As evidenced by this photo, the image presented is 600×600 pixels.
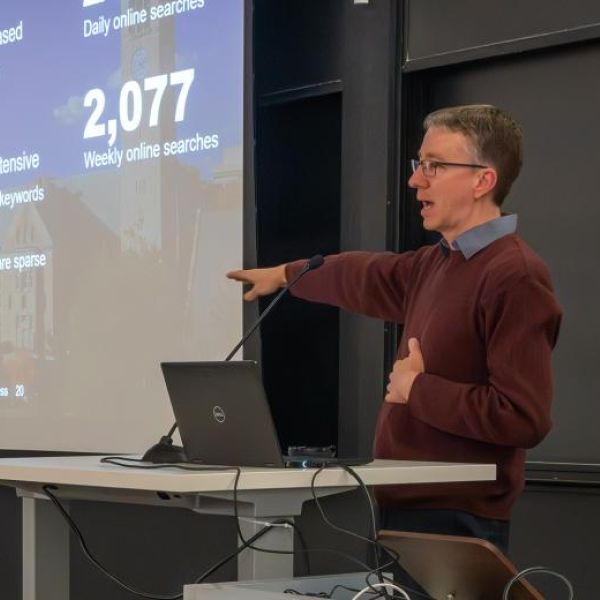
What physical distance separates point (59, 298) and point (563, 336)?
1.80 m

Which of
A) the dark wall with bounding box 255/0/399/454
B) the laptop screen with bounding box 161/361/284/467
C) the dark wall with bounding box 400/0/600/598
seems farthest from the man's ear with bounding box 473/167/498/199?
the dark wall with bounding box 255/0/399/454

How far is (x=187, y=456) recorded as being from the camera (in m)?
2.14

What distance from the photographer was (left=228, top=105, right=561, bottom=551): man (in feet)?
7.14

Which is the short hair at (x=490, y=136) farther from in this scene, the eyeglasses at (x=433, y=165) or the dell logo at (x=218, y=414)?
the dell logo at (x=218, y=414)

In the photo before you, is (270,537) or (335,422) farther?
(335,422)

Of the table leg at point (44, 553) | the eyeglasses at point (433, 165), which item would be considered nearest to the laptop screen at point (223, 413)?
the table leg at point (44, 553)

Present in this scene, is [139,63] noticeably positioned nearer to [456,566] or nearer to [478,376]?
[478,376]

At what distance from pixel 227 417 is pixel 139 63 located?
2.30m

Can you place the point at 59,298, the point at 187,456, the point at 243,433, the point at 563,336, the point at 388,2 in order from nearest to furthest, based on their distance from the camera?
the point at 243,433 < the point at 187,456 < the point at 563,336 < the point at 388,2 < the point at 59,298

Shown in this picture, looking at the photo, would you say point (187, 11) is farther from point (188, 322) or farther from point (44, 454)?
point (44, 454)

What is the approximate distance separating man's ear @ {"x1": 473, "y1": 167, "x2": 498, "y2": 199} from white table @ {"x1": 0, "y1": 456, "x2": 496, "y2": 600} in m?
0.56

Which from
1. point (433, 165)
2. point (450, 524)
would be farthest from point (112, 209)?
point (450, 524)

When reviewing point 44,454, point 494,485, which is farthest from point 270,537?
point 44,454

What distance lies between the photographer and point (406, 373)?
7.39 ft
